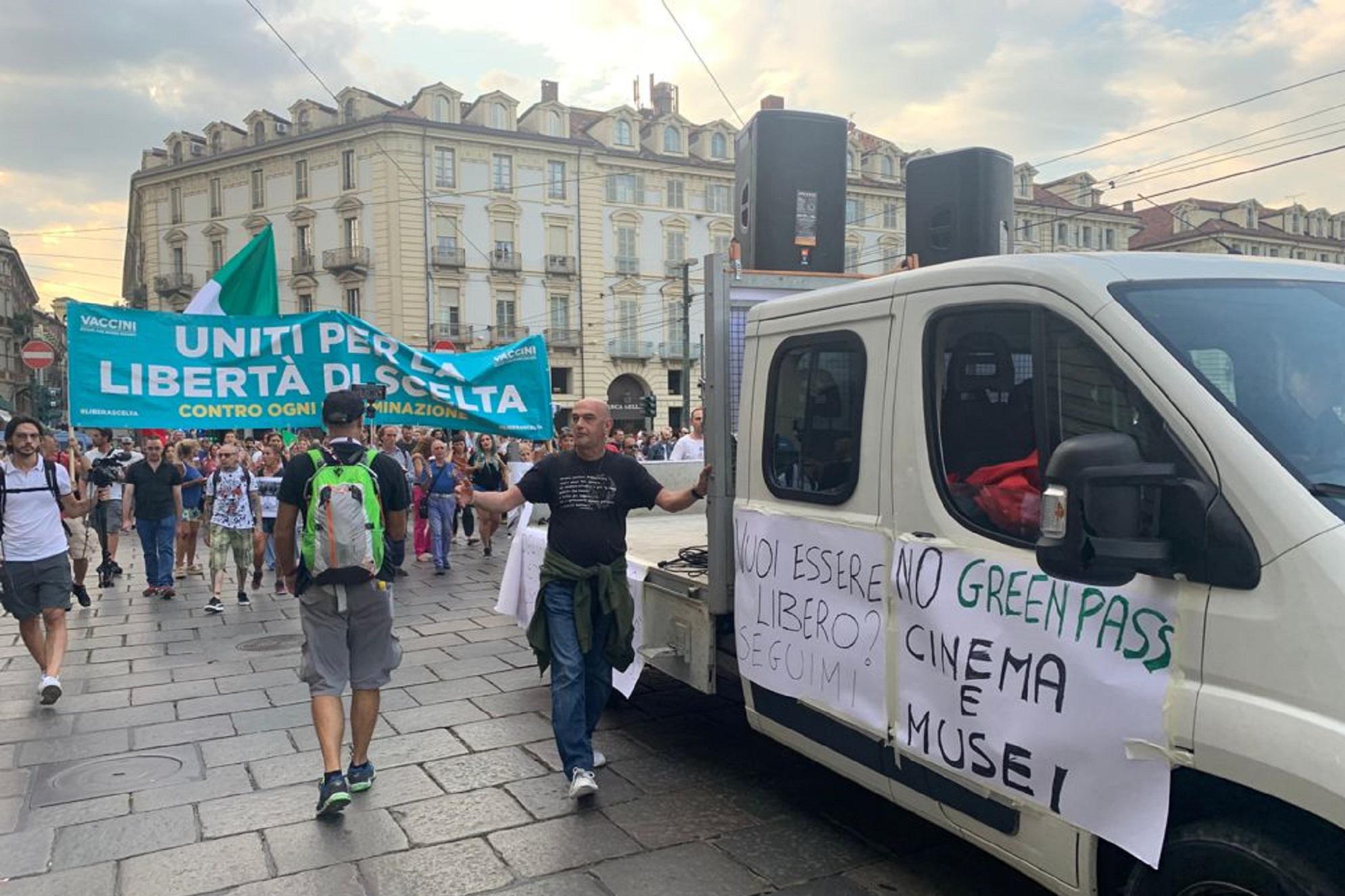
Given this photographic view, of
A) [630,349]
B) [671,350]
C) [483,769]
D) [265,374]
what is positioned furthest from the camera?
[671,350]

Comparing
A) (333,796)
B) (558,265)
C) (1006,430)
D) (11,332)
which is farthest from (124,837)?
(11,332)

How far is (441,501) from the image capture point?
11773 millimetres

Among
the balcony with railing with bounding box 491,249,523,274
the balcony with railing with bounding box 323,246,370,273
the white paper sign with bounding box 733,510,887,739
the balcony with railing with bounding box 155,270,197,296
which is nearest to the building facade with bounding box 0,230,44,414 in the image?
the balcony with railing with bounding box 155,270,197,296

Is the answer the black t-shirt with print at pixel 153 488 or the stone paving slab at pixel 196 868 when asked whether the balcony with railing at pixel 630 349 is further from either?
the stone paving slab at pixel 196 868

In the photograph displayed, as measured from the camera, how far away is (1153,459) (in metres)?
2.43

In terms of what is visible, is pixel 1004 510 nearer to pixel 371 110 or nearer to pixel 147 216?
pixel 371 110

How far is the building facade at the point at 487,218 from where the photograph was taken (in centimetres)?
4903

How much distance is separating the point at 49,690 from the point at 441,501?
5.91 m

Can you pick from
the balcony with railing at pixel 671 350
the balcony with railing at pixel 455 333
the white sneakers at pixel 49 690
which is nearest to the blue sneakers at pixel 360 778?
the white sneakers at pixel 49 690

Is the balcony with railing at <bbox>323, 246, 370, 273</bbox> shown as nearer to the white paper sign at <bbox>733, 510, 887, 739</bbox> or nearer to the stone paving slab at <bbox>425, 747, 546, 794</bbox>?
the stone paving slab at <bbox>425, 747, 546, 794</bbox>

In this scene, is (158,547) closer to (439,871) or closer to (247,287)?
(247,287)

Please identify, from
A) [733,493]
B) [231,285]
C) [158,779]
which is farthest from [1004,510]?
[231,285]

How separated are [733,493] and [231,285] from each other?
6654 mm

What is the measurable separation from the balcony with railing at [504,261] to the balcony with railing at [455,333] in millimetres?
3350
